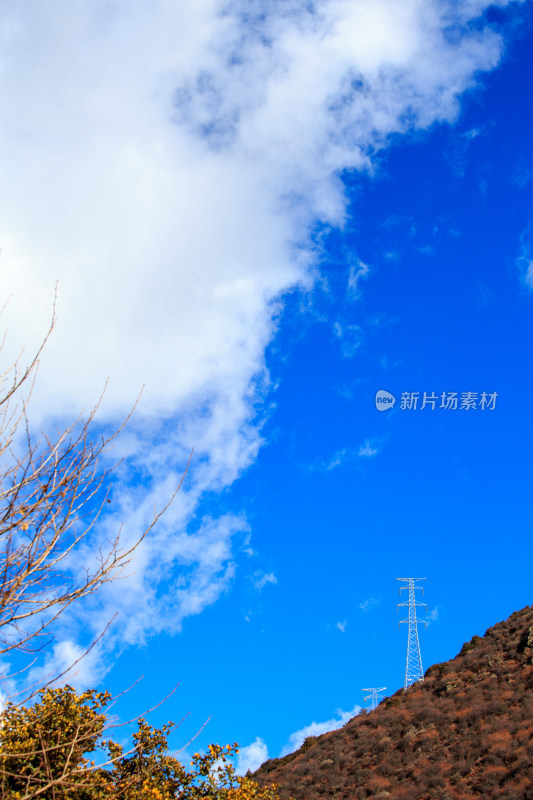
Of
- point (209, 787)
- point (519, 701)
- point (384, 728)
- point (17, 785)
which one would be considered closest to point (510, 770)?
point (519, 701)

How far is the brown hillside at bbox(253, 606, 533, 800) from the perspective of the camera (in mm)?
22250

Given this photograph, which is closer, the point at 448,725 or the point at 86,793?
the point at 86,793

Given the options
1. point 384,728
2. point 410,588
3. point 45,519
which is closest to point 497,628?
point 410,588

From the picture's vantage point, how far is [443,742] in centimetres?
2634

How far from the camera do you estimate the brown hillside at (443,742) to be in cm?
2225

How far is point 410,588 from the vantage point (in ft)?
145

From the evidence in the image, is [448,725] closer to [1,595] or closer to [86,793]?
[86,793]

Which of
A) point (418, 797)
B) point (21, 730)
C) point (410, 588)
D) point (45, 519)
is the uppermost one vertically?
point (410, 588)

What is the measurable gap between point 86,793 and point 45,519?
9603 mm

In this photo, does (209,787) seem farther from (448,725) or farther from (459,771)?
(448,725)

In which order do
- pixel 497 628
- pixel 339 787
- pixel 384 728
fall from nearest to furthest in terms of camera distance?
1. pixel 339 787
2. pixel 384 728
3. pixel 497 628

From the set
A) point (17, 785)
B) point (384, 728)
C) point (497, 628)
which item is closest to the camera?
point (17, 785)

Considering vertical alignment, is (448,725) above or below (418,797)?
above

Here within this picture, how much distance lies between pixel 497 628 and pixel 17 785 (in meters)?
37.6
